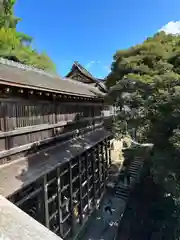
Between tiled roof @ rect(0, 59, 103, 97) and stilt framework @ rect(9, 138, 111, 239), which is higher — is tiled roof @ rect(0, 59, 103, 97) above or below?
above

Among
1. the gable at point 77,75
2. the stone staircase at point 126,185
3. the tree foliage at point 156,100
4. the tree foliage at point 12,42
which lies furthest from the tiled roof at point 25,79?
the tree foliage at point 12,42

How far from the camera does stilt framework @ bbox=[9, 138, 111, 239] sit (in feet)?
25.5

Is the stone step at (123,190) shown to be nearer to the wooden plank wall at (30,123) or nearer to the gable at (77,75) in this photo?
the wooden plank wall at (30,123)

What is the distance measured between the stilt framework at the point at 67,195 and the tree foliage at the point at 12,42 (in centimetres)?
1410

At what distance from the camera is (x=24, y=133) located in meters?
6.97

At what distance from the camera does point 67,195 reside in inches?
448

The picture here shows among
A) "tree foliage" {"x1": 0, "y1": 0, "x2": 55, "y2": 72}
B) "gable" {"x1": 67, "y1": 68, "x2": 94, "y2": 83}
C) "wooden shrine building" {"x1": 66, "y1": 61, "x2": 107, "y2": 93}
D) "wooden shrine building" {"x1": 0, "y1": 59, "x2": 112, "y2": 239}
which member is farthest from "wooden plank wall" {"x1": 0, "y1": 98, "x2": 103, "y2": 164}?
"tree foliage" {"x1": 0, "y1": 0, "x2": 55, "y2": 72}

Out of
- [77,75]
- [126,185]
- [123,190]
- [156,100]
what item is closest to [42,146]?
[156,100]

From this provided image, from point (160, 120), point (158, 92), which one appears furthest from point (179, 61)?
point (160, 120)

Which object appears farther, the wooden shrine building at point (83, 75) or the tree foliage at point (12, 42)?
the wooden shrine building at point (83, 75)

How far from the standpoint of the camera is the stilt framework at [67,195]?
777cm

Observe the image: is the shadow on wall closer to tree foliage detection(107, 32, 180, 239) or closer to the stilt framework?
the stilt framework

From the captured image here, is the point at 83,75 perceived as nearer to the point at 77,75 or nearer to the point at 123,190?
the point at 77,75

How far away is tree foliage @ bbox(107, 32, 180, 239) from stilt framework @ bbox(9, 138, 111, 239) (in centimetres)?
339
